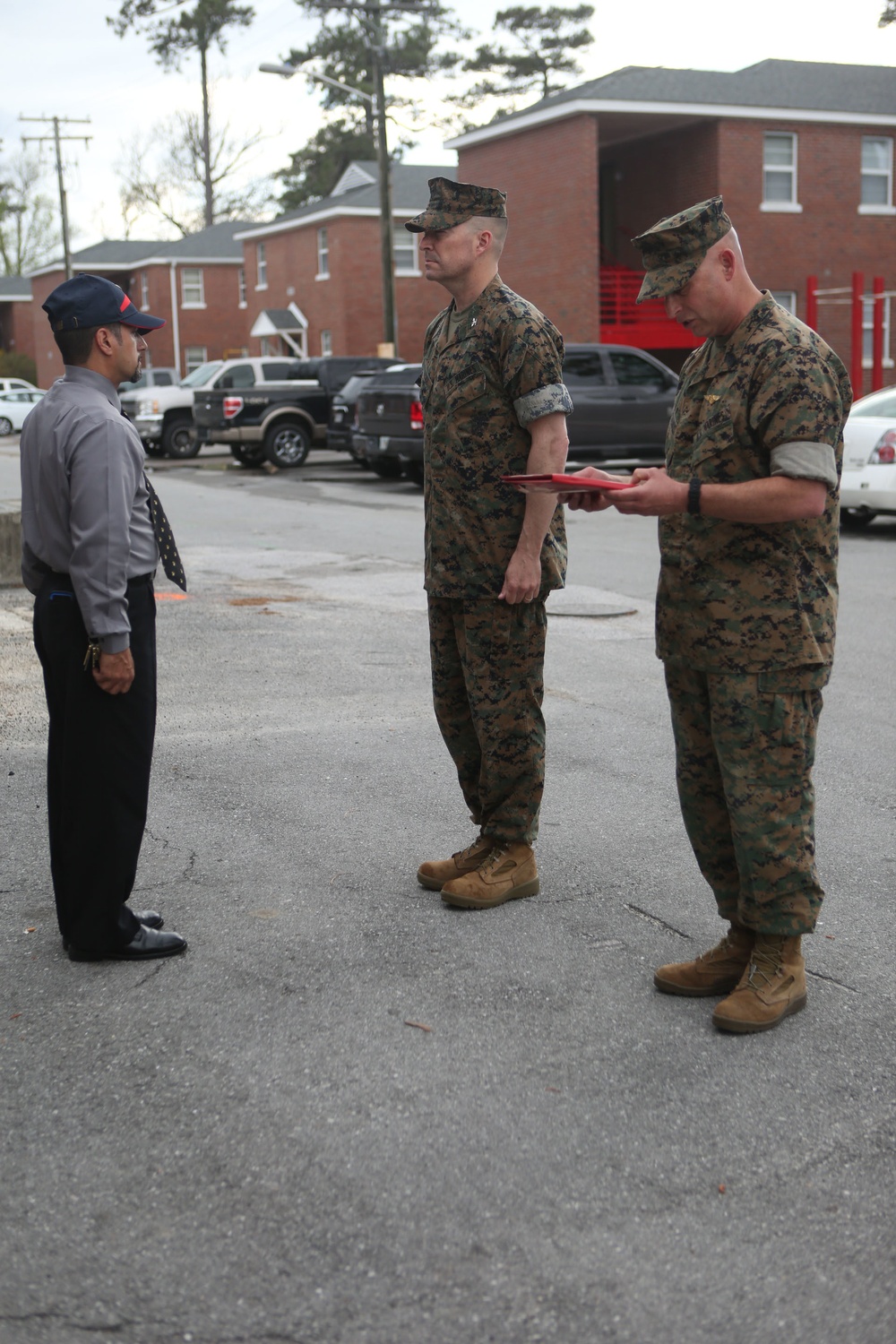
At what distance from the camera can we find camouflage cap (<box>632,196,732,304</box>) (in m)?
3.17

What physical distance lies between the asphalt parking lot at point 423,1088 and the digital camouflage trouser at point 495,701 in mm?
345

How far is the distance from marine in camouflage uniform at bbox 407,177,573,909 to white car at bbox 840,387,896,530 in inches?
378

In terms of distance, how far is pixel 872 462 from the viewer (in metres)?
13.2

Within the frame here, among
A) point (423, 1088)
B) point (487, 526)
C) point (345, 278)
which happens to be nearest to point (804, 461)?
point (487, 526)

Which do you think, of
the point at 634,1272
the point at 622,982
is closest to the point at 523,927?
the point at 622,982

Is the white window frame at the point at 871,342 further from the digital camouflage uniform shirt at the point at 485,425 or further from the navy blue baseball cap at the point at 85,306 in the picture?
the navy blue baseball cap at the point at 85,306

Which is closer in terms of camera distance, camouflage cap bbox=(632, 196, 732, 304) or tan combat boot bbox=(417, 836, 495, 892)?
camouflage cap bbox=(632, 196, 732, 304)

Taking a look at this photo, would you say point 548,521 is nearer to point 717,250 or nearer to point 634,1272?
point 717,250

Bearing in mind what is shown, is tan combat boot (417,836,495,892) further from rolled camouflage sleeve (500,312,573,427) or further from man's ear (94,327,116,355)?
man's ear (94,327,116,355)

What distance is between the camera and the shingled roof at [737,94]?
2984 cm

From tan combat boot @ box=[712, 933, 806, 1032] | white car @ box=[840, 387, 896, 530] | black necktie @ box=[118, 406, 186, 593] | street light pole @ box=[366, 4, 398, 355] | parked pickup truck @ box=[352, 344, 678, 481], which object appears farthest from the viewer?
street light pole @ box=[366, 4, 398, 355]

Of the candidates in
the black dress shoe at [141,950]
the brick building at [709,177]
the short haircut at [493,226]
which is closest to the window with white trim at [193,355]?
the brick building at [709,177]

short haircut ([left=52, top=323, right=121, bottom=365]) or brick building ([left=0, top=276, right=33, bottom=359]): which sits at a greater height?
brick building ([left=0, top=276, right=33, bottom=359])

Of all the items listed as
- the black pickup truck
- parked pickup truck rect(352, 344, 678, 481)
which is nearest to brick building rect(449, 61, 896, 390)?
the black pickup truck
